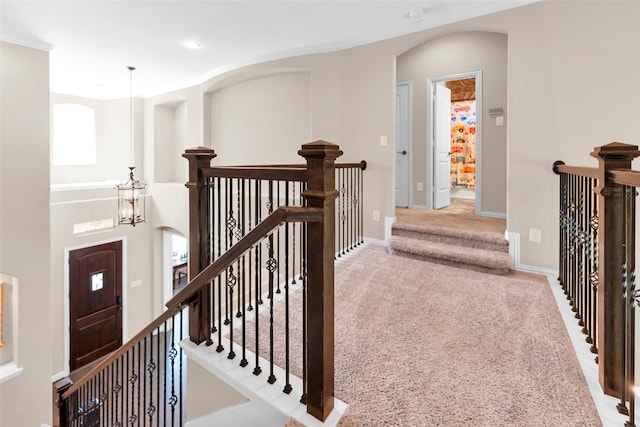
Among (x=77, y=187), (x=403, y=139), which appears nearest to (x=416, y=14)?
(x=403, y=139)

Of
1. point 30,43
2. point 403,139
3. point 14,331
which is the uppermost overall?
point 30,43

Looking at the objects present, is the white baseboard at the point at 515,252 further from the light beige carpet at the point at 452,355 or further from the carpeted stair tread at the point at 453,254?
the light beige carpet at the point at 452,355

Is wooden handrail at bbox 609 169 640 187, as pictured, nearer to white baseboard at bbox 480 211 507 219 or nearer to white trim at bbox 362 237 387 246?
white trim at bbox 362 237 387 246

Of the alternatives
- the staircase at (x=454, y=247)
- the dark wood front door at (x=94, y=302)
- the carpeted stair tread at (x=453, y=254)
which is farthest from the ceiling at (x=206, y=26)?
the dark wood front door at (x=94, y=302)

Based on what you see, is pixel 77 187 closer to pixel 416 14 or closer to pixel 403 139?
pixel 403 139

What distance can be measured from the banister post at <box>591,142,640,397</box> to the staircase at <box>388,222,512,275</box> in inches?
69.6

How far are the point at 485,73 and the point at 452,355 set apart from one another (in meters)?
4.28

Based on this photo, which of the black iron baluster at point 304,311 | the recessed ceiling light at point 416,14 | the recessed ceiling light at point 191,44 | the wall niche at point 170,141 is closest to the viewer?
the black iron baluster at point 304,311

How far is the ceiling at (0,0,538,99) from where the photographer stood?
351 centimetres

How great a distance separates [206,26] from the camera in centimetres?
406

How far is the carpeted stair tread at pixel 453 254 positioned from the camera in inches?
129

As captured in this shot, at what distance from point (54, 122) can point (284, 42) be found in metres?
5.29

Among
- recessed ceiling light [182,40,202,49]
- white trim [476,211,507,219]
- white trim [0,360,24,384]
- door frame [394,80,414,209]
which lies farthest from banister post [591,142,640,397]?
white trim [0,360,24,384]

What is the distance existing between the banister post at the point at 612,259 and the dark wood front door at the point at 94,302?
730cm
